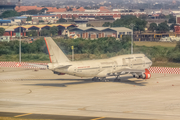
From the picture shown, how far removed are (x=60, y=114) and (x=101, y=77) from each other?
2956 cm

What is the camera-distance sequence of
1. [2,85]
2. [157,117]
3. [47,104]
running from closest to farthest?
[157,117]
[47,104]
[2,85]

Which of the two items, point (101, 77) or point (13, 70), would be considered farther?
point (13, 70)

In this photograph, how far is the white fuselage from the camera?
6588 centimetres

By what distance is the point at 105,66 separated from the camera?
2778 inches

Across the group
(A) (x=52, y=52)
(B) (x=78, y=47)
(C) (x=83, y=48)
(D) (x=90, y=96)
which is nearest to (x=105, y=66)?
(A) (x=52, y=52)

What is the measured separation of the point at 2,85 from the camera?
2699 inches

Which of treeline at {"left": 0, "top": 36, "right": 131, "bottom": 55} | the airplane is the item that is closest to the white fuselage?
the airplane

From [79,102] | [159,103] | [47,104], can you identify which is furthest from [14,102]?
[159,103]

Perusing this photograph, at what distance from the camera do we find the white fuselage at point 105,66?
216 feet

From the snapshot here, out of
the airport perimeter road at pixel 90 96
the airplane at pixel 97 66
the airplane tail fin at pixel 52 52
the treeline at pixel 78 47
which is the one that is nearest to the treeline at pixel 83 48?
the treeline at pixel 78 47

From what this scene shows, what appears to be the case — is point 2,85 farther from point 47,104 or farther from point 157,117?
point 157,117

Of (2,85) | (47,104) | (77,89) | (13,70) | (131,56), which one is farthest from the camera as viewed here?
(13,70)

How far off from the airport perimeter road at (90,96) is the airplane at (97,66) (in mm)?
2196

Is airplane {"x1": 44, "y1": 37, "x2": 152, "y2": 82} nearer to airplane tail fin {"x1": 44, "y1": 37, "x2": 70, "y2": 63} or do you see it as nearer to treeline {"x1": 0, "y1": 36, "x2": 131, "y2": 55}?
airplane tail fin {"x1": 44, "y1": 37, "x2": 70, "y2": 63}
